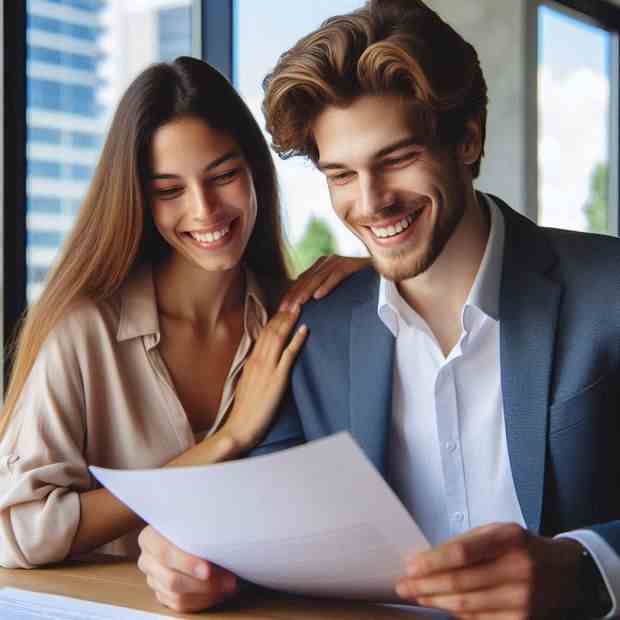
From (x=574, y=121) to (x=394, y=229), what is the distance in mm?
4155

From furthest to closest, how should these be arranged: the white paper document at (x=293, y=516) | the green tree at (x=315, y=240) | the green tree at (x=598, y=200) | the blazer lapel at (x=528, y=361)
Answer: the green tree at (x=598, y=200), the green tree at (x=315, y=240), the blazer lapel at (x=528, y=361), the white paper document at (x=293, y=516)

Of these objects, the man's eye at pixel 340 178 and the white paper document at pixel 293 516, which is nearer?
the white paper document at pixel 293 516

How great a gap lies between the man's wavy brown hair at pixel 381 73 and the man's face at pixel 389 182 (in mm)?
29

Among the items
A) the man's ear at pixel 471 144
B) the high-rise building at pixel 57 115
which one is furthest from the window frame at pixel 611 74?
the man's ear at pixel 471 144

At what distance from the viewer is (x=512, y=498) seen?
159 centimetres

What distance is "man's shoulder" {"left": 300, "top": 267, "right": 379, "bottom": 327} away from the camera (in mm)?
1770

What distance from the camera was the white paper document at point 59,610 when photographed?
125 centimetres

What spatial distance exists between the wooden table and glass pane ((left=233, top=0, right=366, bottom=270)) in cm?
183

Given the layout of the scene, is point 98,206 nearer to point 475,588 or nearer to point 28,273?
point 28,273

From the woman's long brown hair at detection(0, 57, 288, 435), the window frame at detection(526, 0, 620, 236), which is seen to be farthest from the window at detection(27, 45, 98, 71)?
the window frame at detection(526, 0, 620, 236)

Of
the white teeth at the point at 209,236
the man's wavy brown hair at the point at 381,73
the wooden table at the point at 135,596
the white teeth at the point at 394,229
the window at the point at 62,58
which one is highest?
the window at the point at 62,58

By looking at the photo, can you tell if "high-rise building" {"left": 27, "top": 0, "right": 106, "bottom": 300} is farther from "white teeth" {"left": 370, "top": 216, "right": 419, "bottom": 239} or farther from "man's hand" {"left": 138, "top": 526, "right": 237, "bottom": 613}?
"man's hand" {"left": 138, "top": 526, "right": 237, "bottom": 613}

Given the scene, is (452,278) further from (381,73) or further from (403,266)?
(381,73)

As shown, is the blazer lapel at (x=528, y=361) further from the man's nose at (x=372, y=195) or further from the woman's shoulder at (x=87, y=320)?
the woman's shoulder at (x=87, y=320)
